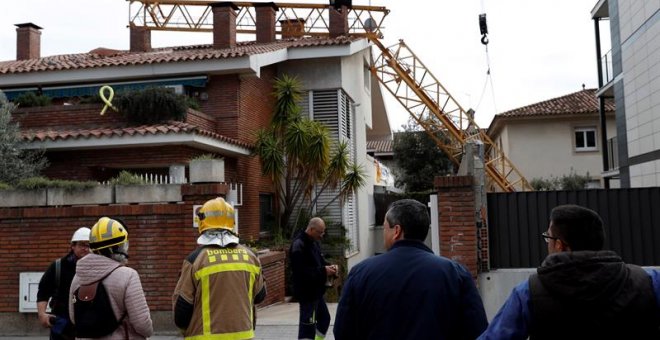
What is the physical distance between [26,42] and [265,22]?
825cm

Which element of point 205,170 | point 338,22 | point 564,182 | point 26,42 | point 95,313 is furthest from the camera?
point 564,182

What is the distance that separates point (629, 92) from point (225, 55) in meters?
13.2

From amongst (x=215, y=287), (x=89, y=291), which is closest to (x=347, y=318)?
(x=215, y=287)

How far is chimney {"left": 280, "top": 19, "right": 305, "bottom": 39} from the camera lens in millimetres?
22328

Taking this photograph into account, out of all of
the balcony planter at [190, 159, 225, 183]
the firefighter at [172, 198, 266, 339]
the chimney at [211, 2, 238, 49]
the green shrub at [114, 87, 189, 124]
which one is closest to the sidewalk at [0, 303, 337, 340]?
the balcony planter at [190, 159, 225, 183]

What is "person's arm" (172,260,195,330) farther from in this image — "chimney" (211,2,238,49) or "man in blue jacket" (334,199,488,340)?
"chimney" (211,2,238,49)

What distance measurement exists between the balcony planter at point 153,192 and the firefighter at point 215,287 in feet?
15.7

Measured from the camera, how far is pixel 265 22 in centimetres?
1992

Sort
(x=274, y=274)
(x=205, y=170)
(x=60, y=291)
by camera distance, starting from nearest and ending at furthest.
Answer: (x=60, y=291) → (x=205, y=170) → (x=274, y=274)

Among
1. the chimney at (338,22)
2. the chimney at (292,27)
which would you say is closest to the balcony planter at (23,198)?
the chimney at (338,22)

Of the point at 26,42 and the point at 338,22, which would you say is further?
the point at 338,22

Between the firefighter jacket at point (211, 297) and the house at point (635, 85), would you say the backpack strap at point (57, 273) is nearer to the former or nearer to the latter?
the firefighter jacket at point (211, 297)

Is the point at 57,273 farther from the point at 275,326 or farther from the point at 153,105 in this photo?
the point at 153,105

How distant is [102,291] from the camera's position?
3688mm
